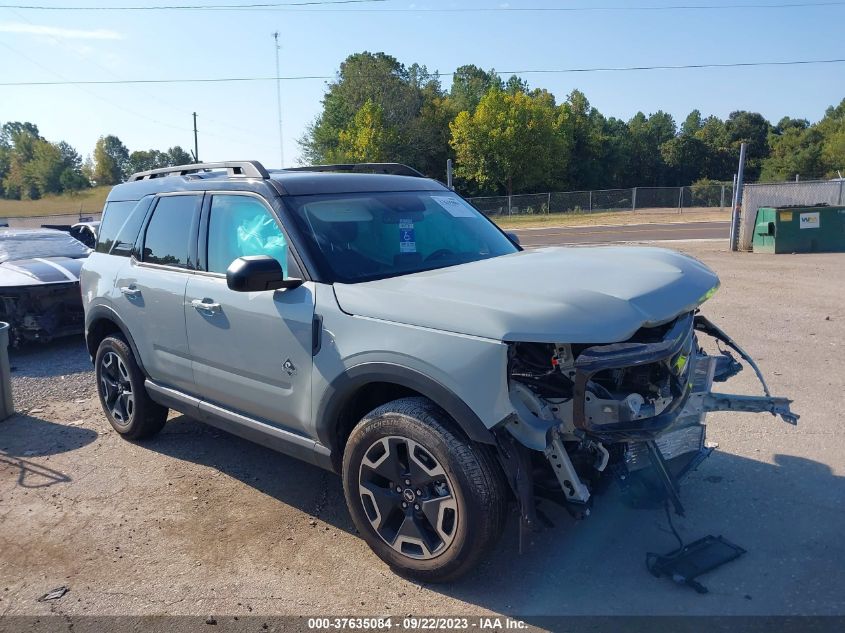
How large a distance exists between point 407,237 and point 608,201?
145 feet

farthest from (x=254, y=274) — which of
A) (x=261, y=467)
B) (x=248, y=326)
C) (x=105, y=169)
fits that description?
(x=105, y=169)

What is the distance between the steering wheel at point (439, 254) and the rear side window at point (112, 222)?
2.57 metres

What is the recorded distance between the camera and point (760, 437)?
4875 mm

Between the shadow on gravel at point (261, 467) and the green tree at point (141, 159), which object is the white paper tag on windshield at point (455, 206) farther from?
the green tree at point (141, 159)

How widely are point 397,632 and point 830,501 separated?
106 inches

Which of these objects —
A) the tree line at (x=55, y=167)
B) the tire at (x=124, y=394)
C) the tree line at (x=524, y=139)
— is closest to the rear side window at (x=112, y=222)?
the tire at (x=124, y=394)

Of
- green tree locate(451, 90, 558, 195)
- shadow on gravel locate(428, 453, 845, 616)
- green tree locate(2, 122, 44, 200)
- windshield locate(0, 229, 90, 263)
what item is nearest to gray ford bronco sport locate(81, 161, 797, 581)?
shadow on gravel locate(428, 453, 845, 616)

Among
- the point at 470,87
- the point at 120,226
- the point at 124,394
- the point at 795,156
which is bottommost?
the point at 124,394

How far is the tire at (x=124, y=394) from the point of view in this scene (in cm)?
504

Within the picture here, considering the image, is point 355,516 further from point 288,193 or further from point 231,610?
point 288,193

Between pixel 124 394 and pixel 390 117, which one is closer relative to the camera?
pixel 124 394

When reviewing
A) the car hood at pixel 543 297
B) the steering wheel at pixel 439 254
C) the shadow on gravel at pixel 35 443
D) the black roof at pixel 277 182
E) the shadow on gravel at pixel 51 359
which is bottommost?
the shadow on gravel at pixel 51 359

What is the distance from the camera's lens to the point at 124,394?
5273 mm

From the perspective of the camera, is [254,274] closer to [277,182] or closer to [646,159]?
[277,182]
